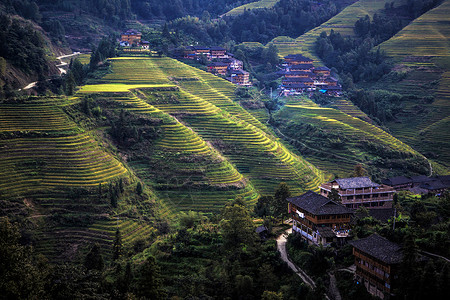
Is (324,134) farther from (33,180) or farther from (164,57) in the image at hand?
(33,180)

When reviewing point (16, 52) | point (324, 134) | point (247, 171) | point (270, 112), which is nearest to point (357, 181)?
point (247, 171)

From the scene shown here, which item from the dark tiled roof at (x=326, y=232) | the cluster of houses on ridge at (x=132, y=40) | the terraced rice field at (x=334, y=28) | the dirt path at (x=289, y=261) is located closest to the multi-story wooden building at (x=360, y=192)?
the dirt path at (x=289, y=261)

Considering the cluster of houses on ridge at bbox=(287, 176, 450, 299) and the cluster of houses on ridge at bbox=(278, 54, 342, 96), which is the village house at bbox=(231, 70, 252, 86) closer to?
the cluster of houses on ridge at bbox=(278, 54, 342, 96)

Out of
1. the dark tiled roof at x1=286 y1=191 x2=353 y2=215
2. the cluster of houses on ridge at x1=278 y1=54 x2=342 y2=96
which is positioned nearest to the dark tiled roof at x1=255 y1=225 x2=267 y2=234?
the dark tiled roof at x1=286 y1=191 x2=353 y2=215

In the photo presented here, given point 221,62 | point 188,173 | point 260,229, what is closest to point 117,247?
point 260,229

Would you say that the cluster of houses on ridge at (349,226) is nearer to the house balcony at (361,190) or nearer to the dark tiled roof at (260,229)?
the house balcony at (361,190)
